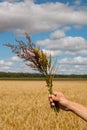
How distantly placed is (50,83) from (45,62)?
1.12 feet

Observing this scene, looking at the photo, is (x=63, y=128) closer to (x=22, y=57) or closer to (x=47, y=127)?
(x=47, y=127)

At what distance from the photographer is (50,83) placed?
405 centimetres

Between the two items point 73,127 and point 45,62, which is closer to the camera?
point 45,62

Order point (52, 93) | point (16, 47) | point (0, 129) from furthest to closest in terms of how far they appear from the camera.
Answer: point (0, 129) < point (52, 93) < point (16, 47)

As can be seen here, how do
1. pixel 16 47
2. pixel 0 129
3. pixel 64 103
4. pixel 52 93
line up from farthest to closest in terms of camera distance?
pixel 0 129
pixel 52 93
pixel 16 47
pixel 64 103

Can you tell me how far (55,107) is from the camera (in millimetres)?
3787

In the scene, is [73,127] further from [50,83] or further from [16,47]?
[16,47]

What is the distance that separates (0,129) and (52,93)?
308cm

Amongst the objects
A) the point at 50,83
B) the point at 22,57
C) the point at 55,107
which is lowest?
the point at 55,107

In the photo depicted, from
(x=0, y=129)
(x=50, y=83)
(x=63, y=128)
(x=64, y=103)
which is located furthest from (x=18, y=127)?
(x=64, y=103)

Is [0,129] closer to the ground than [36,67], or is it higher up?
closer to the ground

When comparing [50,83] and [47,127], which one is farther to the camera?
[47,127]

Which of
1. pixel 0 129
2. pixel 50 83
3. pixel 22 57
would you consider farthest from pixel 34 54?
pixel 0 129

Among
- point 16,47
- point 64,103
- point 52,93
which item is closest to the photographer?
point 64,103
